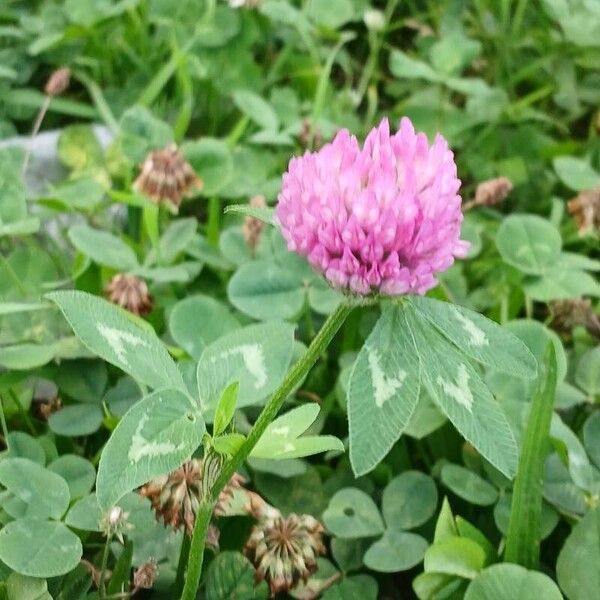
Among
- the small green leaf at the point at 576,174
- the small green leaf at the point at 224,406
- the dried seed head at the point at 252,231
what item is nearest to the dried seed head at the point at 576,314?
the small green leaf at the point at 576,174

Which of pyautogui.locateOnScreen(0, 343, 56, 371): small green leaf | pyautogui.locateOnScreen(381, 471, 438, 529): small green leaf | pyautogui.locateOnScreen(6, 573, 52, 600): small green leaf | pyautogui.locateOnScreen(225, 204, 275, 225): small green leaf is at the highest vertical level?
pyautogui.locateOnScreen(225, 204, 275, 225): small green leaf

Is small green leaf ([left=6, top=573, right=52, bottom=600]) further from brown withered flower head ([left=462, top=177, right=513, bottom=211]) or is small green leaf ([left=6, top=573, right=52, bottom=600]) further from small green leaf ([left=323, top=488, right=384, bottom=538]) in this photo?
brown withered flower head ([left=462, top=177, right=513, bottom=211])

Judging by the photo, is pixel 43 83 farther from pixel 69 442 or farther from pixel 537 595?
pixel 537 595

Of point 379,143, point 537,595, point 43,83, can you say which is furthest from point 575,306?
point 43,83

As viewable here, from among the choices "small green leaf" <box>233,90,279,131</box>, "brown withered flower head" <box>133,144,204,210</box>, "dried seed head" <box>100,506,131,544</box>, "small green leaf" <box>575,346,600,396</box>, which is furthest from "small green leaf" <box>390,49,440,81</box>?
"dried seed head" <box>100,506,131,544</box>

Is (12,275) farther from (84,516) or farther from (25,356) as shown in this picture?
(84,516)

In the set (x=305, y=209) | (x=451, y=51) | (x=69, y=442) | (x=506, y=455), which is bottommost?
(x=69, y=442)

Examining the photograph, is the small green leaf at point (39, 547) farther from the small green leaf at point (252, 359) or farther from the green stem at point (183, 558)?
the small green leaf at point (252, 359)

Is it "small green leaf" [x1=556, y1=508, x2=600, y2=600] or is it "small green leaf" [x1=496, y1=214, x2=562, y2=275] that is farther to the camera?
"small green leaf" [x1=496, y1=214, x2=562, y2=275]
